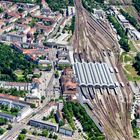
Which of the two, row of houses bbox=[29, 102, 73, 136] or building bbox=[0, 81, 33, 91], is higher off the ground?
row of houses bbox=[29, 102, 73, 136]

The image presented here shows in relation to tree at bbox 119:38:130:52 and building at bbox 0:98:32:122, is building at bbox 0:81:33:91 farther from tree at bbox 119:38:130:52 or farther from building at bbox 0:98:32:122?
tree at bbox 119:38:130:52

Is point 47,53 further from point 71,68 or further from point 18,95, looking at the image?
point 18,95

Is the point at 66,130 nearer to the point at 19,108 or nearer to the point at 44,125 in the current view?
the point at 44,125

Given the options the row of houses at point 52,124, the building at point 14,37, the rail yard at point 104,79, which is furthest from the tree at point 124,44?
the row of houses at point 52,124

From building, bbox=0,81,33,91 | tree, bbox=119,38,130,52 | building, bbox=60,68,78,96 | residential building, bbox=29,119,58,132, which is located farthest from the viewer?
tree, bbox=119,38,130,52

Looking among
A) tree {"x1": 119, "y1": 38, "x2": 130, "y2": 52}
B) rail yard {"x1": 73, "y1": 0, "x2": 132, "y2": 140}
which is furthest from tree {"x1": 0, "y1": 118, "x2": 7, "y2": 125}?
tree {"x1": 119, "y1": 38, "x2": 130, "y2": 52}

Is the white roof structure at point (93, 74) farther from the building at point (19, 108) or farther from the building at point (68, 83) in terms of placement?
the building at point (19, 108)

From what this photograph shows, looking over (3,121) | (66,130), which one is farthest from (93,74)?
(3,121)
